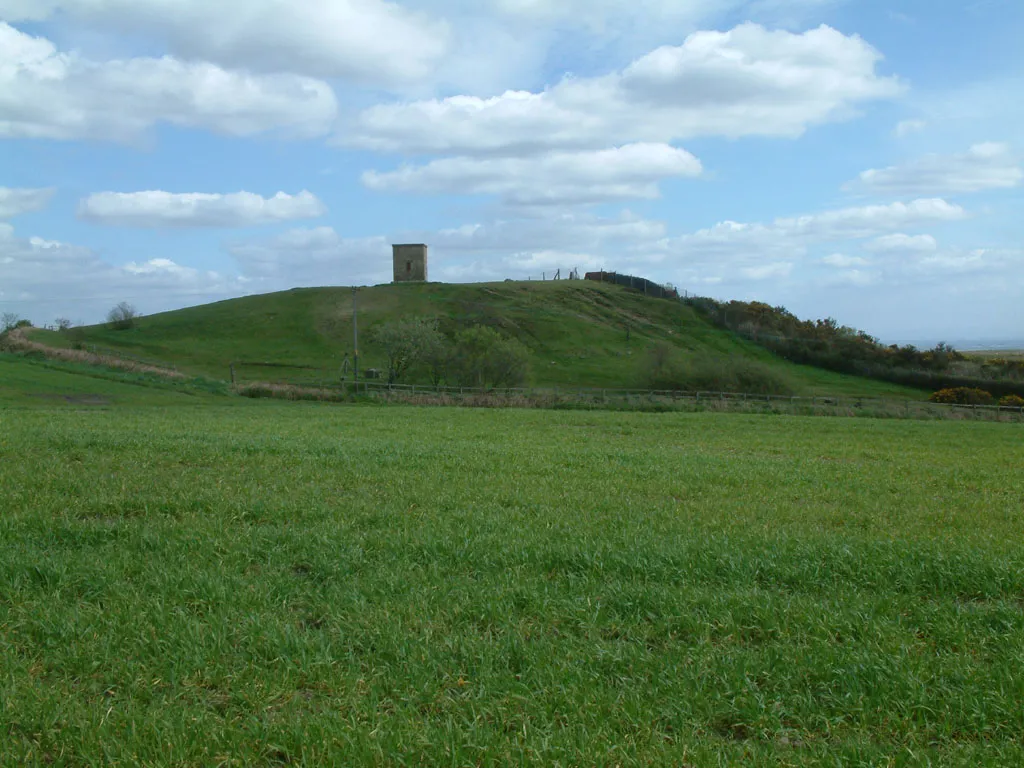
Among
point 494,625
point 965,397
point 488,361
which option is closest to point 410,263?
point 488,361

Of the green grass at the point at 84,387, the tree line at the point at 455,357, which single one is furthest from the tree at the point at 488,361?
the green grass at the point at 84,387

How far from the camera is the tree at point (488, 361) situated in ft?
227

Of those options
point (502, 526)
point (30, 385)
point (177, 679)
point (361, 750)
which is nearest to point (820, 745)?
point (361, 750)

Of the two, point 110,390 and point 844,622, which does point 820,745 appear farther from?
point 110,390

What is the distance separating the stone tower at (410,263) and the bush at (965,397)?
82137 millimetres

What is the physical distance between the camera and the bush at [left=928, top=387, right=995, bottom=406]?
2844 inches

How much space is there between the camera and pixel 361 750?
4270 mm

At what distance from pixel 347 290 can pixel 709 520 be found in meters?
114

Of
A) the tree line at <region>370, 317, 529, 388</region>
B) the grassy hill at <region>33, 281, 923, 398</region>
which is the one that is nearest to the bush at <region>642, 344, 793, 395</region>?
the grassy hill at <region>33, 281, 923, 398</region>

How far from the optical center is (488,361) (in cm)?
6919

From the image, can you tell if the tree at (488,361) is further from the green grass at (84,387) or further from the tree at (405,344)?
the green grass at (84,387)

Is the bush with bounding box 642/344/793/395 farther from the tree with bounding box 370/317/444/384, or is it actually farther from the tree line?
the tree with bounding box 370/317/444/384

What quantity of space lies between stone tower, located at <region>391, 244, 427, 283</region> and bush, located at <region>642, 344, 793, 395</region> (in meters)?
69.6

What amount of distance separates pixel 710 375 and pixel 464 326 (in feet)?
126
